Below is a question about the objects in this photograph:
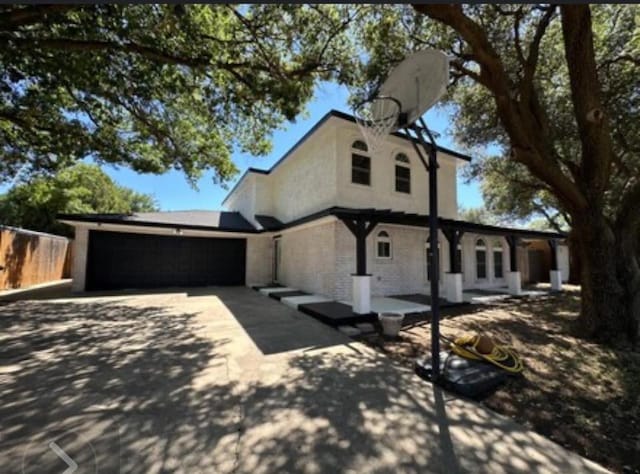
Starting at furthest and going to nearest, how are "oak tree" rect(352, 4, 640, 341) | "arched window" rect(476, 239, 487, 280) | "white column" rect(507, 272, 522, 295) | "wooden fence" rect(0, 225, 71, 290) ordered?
"arched window" rect(476, 239, 487, 280) < "white column" rect(507, 272, 522, 295) < "wooden fence" rect(0, 225, 71, 290) < "oak tree" rect(352, 4, 640, 341)

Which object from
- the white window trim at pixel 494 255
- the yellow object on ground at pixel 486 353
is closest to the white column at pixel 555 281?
the white window trim at pixel 494 255

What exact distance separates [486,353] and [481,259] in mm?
10401

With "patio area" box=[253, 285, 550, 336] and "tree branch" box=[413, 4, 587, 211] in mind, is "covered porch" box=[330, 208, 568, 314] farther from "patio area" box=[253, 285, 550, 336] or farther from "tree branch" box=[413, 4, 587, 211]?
"tree branch" box=[413, 4, 587, 211]

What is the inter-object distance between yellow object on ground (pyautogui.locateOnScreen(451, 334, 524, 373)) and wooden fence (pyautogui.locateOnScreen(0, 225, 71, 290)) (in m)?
16.1

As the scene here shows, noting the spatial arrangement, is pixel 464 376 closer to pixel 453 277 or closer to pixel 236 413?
pixel 236 413

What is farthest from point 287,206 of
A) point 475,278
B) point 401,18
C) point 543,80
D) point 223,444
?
point 223,444

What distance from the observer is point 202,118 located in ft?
31.6

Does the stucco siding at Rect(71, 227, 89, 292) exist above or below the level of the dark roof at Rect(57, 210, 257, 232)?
below

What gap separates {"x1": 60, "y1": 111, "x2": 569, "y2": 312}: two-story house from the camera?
9477 mm

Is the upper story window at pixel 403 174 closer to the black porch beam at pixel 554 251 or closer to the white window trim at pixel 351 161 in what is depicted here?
the white window trim at pixel 351 161

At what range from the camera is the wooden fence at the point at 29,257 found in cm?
1142

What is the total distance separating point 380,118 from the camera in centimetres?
507

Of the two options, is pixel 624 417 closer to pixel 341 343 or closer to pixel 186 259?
pixel 341 343

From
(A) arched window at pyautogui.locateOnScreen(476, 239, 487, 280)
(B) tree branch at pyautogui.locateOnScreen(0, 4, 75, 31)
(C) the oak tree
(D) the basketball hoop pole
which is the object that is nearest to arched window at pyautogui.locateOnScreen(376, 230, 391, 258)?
(C) the oak tree
